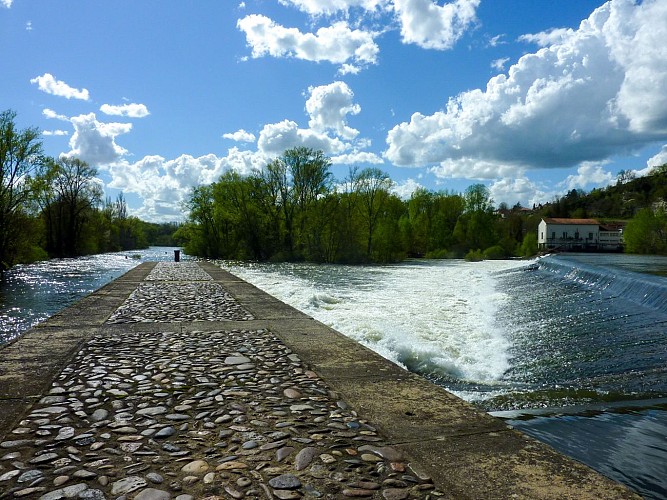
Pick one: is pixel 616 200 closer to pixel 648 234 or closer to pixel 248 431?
pixel 648 234

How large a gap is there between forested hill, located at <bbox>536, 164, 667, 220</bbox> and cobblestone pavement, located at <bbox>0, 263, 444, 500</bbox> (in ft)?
378

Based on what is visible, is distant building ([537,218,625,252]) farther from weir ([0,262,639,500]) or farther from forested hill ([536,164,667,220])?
weir ([0,262,639,500])

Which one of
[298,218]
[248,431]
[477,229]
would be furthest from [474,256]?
[248,431]

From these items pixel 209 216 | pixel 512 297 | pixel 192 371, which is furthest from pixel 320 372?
pixel 209 216

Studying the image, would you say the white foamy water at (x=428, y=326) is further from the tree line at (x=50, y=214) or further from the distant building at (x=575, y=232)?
the distant building at (x=575, y=232)

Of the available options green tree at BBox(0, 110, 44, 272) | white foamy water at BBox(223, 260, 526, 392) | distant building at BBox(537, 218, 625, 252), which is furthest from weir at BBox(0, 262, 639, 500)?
distant building at BBox(537, 218, 625, 252)

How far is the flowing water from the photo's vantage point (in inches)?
165

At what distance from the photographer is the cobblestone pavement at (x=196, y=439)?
2428 millimetres

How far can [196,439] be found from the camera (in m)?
3.01

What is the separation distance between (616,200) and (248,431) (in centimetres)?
13005

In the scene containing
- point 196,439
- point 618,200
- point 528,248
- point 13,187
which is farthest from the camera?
point 618,200

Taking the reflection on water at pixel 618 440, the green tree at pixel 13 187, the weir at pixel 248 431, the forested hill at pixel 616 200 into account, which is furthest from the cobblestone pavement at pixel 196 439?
the forested hill at pixel 616 200

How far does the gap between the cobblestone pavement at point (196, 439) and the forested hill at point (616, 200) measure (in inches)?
4537

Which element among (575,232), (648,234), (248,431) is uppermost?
(575,232)
